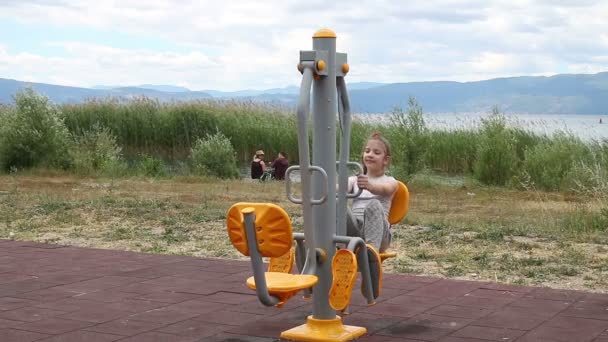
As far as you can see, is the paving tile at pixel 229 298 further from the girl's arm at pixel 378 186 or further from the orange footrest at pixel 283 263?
the girl's arm at pixel 378 186

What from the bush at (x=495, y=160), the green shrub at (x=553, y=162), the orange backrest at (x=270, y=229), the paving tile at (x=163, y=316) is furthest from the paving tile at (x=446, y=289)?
the bush at (x=495, y=160)

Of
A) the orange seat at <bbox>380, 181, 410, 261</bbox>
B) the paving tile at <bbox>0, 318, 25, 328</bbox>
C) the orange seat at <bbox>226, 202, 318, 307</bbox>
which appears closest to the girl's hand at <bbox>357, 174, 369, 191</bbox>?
the orange seat at <bbox>380, 181, 410, 261</bbox>

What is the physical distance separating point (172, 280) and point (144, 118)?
62.4 ft

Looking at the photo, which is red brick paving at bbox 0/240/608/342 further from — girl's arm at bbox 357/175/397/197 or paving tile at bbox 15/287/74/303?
girl's arm at bbox 357/175/397/197

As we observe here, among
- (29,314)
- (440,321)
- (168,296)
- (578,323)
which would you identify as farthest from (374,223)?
(29,314)

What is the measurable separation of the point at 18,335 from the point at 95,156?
1567 cm

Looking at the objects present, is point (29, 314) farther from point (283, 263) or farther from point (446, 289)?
point (446, 289)

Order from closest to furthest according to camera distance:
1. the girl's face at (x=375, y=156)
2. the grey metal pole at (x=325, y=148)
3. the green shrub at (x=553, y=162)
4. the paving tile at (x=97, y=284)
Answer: the grey metal pole at (x=325, y=148) → the girl's face at (x=375, y=156) → the paving tile at (x=97, y=284) → the green shrub at (x=553, y=162)

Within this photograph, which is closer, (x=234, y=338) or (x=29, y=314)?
(x=234, y=338)

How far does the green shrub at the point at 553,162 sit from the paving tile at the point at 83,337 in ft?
46.8

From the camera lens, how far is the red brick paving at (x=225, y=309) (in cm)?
522

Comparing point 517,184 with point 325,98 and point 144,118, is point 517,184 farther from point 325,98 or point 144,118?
point 325,98

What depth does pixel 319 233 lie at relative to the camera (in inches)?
196

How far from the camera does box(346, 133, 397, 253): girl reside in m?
5.33
